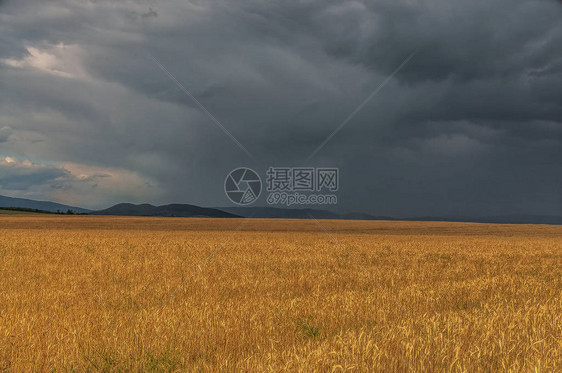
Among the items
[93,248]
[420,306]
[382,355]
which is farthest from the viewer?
[93,248]

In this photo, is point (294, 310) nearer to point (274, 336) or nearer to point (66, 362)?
point (274, 336)

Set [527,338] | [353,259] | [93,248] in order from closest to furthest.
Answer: [527,338], [353,259], [93,248]

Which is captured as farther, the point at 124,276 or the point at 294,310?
the point at 124,276

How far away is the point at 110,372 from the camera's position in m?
4.91

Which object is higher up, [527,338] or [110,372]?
[527,338]

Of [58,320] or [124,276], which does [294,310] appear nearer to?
[58,320]

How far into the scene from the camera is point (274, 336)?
21.0 feet

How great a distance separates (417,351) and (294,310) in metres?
3.47

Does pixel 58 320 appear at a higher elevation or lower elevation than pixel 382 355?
lower

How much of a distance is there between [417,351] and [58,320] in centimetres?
621

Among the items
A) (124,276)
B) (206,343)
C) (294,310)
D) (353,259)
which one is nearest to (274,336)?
(206,343)

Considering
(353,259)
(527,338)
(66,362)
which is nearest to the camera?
(66,362)

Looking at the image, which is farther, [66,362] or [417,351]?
[66,362]


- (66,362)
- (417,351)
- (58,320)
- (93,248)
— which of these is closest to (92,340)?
(66,362)
